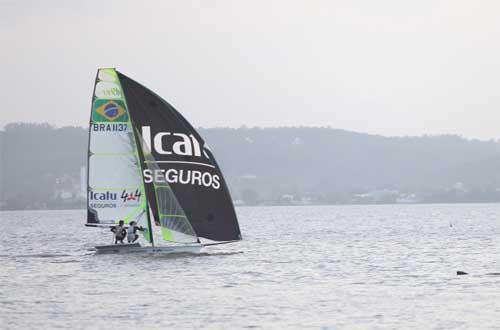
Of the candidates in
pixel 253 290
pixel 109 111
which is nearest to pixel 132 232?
pixel 109 111

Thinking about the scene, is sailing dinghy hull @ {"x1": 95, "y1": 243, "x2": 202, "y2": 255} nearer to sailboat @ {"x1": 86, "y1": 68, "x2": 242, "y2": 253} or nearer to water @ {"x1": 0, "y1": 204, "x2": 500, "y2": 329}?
sailboat @ {"x1": 86, "y1": 68, "x2": 242, "y2": 253}

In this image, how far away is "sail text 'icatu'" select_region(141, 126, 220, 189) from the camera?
43.1 m

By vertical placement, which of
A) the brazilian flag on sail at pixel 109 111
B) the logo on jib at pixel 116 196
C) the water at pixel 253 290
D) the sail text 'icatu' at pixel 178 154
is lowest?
the water at pixel 253 290

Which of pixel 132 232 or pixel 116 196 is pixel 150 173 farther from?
pixel 132 232

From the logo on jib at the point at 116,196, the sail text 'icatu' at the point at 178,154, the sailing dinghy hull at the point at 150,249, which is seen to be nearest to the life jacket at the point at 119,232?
the sailing dinghy hull at the point at 150,249

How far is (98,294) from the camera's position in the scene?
115ft

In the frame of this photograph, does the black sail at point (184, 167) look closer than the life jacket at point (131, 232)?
Yes

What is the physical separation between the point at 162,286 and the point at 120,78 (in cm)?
1062

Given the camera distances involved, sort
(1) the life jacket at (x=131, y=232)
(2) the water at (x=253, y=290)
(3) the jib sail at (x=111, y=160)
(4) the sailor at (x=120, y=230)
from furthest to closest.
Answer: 1. (3) the jib sail at (x=111, y=160)
2. (4) the sailor at (x=120, y=230)
3. (1) the life jacket at (x=131, y=232)
4. (2) the water at (x=253, y=290)

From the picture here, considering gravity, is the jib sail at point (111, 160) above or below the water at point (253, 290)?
above

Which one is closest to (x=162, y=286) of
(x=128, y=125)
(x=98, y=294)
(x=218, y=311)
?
(x=98, y=294)

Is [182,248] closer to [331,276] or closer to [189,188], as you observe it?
[189,188]

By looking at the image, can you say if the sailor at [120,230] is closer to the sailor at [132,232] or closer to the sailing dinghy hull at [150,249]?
the sailor at [132,232]

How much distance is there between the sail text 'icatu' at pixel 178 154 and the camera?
43.1 meters
